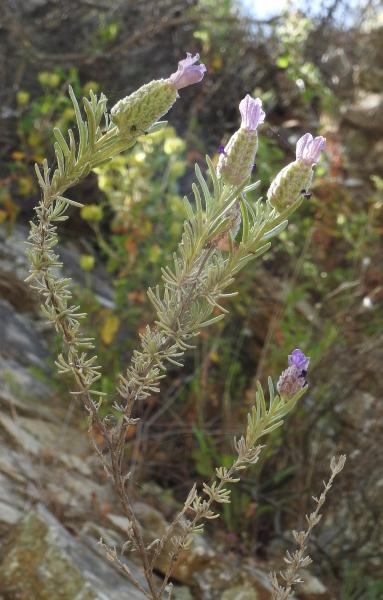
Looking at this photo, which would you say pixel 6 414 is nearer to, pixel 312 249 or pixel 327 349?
pixel 327 349

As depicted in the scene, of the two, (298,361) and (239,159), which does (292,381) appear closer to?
(298,361)

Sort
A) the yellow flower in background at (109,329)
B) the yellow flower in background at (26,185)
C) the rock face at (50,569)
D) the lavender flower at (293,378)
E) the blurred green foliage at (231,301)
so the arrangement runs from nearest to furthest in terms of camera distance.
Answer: the lavender flower at (293,378)
the rock face at (50,569)
the blurred green foliage at (231,301)
the yellow flower in background at (109,329)
the yellow flower in background at (26,185)

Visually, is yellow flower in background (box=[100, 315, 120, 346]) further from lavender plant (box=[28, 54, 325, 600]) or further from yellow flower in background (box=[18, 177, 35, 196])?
lavender plant (box=[28, 54, 325, 600])

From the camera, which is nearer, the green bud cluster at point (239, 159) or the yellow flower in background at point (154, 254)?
the green bud cluster at point (239, 159)

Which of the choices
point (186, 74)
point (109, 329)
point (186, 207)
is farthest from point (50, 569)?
point (186, 74)

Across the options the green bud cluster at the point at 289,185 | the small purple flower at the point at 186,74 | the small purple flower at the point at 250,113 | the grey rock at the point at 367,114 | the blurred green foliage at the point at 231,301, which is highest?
the small purple flower at the point at 186,74

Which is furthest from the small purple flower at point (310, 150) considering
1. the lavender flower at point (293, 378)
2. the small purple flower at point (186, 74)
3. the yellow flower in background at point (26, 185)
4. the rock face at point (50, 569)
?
the yellow flower in background at point (26, 185)

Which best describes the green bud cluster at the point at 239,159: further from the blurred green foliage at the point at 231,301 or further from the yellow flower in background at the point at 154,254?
the yellow flower in background at the point at 154,254

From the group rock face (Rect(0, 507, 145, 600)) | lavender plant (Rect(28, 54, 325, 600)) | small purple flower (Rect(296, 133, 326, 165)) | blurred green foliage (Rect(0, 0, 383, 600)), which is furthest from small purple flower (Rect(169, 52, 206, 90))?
rock face (Rect(0, 507, 145, 600))

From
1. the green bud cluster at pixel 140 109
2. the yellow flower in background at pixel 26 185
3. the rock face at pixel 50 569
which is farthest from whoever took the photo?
the yellow flower in background at pixel 26 185
